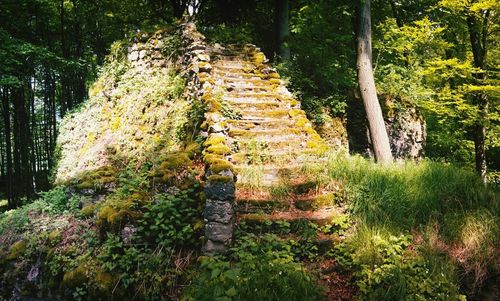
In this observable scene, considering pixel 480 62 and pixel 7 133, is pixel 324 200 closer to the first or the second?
pixel 480 62

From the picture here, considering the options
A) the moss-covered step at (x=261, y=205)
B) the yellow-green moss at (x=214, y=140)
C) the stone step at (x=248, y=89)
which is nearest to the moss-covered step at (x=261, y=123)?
the yellow-green moss at (x=214, y=140)

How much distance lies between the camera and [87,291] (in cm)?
448

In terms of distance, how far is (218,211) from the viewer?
439 centimetres

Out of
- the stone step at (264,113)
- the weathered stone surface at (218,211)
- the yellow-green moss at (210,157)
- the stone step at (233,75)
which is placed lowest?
the weathered stone surface at (218,211)

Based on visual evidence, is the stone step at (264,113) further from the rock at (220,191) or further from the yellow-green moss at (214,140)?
the rock at (220,191)

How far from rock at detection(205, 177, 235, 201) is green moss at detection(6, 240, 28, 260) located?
12.2ft

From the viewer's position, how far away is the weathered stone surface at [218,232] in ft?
14.1

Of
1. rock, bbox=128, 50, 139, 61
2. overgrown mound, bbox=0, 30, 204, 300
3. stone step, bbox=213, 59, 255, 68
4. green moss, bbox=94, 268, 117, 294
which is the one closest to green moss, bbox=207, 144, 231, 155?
overgrown mound, bbox=0, 30, 204, 300

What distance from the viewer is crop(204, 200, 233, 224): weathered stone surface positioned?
4363 millimetres

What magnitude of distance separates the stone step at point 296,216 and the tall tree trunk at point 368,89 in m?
3.54

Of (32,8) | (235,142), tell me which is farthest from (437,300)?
(32,8)

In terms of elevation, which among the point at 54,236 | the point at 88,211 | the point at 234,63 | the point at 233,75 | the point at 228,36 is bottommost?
the point at 54,236

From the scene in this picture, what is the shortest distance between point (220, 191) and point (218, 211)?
254mm

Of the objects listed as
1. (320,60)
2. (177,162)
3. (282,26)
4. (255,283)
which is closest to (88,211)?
(177,162)
